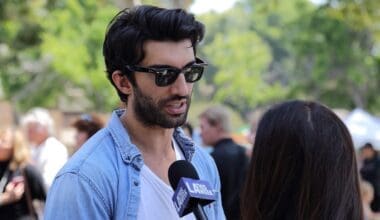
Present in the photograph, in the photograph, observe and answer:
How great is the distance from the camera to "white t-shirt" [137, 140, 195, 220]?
2.70 metres

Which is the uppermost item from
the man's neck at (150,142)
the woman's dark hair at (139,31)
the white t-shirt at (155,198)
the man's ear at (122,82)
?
the woman's dark hair at (139,31)

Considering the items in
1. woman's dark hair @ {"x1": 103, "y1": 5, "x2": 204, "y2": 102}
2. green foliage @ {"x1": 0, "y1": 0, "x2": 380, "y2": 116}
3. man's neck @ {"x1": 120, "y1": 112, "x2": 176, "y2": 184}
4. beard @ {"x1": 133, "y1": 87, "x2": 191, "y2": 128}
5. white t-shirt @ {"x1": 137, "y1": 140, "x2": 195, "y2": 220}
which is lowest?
green foliage @ {"x1": 0, "y1": 0, "x2": 380, "y2": 116}

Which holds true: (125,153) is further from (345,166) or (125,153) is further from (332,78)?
(332,78)

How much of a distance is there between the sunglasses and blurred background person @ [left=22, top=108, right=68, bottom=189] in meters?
4.48

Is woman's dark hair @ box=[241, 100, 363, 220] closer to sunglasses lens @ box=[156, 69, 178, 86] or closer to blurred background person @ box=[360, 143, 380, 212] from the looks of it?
sunglasses lens @ box=[156, 69, 178, 86]

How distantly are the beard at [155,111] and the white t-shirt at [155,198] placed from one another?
0.59 ft

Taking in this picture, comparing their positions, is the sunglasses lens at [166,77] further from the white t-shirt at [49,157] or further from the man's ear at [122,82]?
the white t-shirt at [49,157]

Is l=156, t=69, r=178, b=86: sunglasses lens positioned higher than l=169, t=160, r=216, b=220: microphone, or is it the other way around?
l=156, t=69, r=178, b=86: sunglasses lens

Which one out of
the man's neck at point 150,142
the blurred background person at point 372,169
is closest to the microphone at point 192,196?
the man's neck at point 150,142

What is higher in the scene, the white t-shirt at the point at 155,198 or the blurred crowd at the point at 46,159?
the white t-shirt at the point at 155,198

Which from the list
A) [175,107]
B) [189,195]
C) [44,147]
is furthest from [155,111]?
[44,147]

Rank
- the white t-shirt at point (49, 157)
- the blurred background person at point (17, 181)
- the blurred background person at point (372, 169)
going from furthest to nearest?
the blurred background person at point (372, 169) < the white t-shirt at point (49, 157) < the blurred background person at point (17, 181)

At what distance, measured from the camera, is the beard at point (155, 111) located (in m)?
2.79

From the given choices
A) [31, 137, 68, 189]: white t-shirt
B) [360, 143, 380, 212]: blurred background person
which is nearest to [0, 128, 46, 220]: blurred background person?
[31, 137, 68, 189]: white t-shirt
